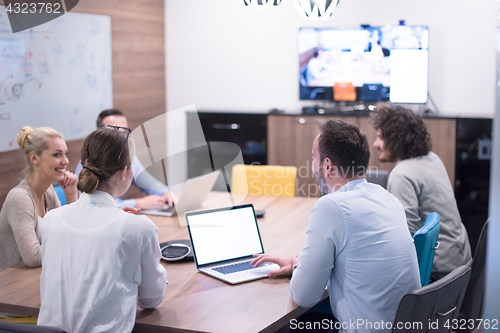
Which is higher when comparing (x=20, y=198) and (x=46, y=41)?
(x=46, y=41)

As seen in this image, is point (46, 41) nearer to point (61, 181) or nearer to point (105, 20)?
point (105, 20)

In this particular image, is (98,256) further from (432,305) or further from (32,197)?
(432,305)

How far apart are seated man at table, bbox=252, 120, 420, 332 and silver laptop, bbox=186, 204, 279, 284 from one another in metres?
0.39

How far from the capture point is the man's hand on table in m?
2.13

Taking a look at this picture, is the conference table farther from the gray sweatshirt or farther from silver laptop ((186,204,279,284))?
the gray sweatshirt

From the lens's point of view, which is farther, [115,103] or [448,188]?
[115,103]

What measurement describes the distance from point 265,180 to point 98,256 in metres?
2.34

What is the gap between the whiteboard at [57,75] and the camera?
155 inches

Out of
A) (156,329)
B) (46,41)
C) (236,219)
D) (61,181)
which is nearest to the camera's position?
(156,329)

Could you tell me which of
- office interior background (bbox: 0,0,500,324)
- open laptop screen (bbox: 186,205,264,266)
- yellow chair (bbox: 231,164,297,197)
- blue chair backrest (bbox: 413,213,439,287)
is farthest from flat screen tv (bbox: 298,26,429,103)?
open laptop screen (bbox: 186,205,264,266)

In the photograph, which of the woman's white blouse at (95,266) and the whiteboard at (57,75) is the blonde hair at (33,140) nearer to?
the woman's white blouse at (95,266)

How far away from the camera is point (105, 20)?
16.6 ft

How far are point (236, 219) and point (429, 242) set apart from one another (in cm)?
85

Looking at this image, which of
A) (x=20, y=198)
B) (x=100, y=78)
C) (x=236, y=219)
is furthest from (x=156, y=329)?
(x=100, y=78)
